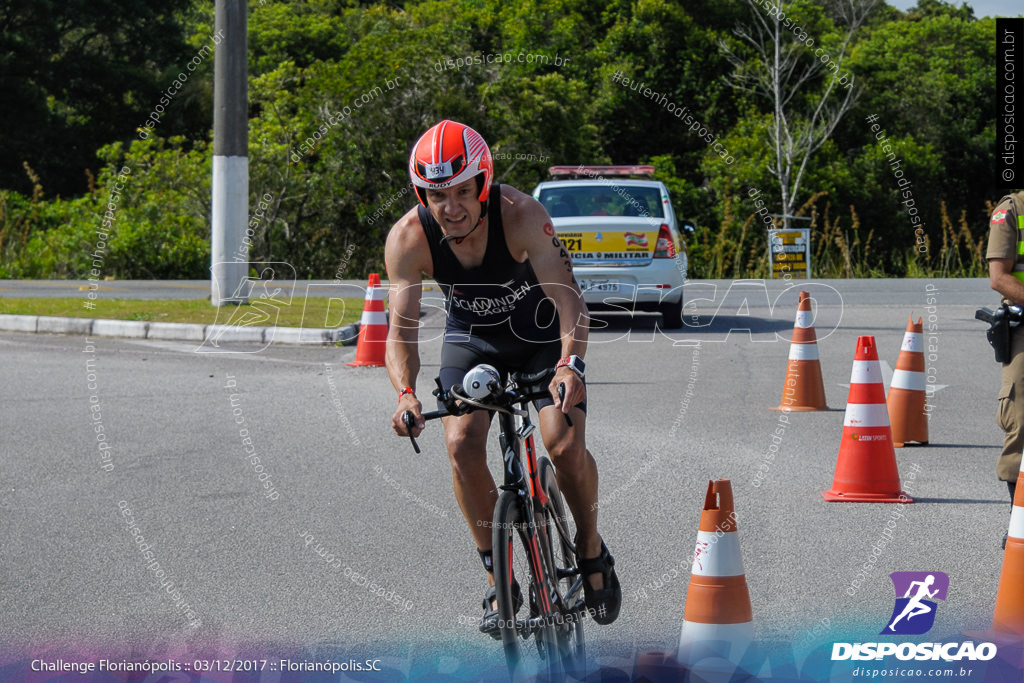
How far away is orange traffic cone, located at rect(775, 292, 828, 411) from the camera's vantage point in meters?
9.14

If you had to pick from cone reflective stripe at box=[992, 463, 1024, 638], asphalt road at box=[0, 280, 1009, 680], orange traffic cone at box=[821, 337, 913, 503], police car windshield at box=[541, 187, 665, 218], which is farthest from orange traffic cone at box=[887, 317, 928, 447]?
police car windshield at box=[541, 187, 665, 218]

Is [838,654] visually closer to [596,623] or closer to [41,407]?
[596,623]

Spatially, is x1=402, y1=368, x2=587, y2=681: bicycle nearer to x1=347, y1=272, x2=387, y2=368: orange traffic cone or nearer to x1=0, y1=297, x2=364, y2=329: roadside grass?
x1=347, y1=272, x2=387, y2=368: orange traffic cone

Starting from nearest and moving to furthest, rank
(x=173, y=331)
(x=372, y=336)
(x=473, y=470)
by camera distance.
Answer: (x=473, y=470) → (x=372, y=336) → (x=173, y=331)

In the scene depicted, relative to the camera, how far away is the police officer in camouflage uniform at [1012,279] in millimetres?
5582

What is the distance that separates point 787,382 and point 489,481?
18.2 ft

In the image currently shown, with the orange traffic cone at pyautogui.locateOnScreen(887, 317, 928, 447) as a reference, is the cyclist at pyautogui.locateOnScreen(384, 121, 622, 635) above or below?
above

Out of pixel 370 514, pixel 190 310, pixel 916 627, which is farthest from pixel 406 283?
pixel 190 310

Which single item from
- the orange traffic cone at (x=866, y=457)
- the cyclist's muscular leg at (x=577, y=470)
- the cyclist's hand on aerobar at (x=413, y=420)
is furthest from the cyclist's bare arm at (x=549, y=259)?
the orange traffic cone at (x=866, y=457)

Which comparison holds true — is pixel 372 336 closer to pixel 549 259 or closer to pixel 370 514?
pixel 370 514

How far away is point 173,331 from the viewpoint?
14.0m

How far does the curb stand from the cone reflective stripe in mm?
10191

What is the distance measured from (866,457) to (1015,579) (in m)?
2.43

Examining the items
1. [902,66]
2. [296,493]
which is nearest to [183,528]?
[296,493]
